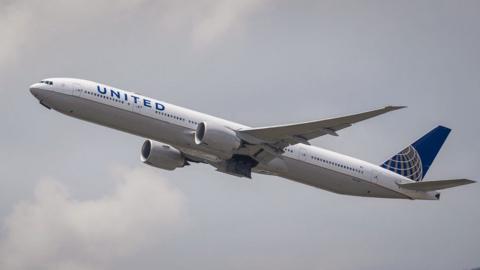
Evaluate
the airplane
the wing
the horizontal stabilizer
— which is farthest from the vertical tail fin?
the wing

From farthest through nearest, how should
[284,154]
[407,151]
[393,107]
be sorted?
[407,151], [284,154], [393,107]

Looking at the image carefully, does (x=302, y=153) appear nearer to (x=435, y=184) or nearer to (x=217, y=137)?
(x=217, y=137)

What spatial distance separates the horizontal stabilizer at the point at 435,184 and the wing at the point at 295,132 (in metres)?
7.84

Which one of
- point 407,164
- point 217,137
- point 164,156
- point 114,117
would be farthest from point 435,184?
point 114,117

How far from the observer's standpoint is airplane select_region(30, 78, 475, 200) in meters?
52.2

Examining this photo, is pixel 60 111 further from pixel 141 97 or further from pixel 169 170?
pixel 169 170

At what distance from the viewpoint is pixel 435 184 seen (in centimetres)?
5678

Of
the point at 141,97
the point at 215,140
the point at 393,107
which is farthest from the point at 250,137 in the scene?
the point at 393,107

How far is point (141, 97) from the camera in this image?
53.1 meters

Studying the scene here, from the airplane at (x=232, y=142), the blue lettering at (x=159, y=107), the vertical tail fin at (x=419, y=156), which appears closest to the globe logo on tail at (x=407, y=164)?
the vertical tail fin at (x=419, y=156)

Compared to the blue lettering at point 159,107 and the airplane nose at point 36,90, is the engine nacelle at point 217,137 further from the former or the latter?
the airplane nose at point 36,90

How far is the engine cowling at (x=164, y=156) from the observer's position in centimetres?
5912

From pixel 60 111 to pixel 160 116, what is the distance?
18.8 ft

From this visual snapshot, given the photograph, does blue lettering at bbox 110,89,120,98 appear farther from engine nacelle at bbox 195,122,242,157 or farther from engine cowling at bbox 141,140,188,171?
engine cowling at bbox 141,140,188,171
